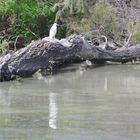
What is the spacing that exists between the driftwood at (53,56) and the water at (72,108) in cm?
50

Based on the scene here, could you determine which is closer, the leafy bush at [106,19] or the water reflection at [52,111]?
the water reflection at [52,111]

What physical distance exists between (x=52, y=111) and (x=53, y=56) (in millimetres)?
5822

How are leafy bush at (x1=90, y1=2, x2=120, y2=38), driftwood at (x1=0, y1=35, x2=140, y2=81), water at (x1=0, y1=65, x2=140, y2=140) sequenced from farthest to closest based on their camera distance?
1. leafy bush at (x1=90, y1=2, x2=120, y2=38)
2. driftwood at (x1=0, y1=35, x2=140, y2=81)
3. water at (x1=0, y1=65, x2=140, y2=140)

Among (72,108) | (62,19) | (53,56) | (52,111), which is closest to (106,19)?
(62,19)

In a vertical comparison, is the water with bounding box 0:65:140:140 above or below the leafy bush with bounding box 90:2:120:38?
below

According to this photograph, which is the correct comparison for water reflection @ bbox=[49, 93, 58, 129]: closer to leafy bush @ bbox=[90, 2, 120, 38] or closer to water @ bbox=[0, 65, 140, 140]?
water @ bbox=[0, 65, 140, 140]

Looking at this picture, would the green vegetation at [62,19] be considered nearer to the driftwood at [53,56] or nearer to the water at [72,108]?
the driftwood at [53,56]

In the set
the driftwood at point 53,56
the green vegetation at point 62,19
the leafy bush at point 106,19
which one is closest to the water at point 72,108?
the driftwood at point 53,56

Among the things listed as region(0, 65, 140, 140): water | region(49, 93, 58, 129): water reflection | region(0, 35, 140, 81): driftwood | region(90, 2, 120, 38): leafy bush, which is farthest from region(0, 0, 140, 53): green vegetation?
region(49, 93, 58, 129): water reflection

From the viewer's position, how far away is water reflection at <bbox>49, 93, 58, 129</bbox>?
299 inches

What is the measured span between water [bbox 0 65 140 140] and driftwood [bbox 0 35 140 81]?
1.66 ft

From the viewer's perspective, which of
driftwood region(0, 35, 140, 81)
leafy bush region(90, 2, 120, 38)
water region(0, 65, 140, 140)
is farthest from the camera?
leafy bush region(90, 2, 120, 38)

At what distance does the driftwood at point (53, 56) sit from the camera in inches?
500

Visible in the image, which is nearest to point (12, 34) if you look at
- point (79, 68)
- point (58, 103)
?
point (79, 68)
